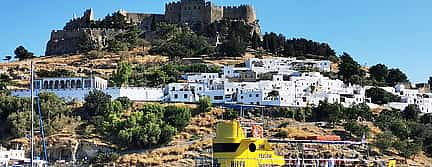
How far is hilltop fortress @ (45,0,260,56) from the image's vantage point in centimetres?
8019

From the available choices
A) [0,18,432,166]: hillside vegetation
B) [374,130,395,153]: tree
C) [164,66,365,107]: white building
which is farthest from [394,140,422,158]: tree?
[164,66,365,107]: white building

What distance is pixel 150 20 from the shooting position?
274 feet

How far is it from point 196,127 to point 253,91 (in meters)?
7.24

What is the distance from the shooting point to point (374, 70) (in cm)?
7131

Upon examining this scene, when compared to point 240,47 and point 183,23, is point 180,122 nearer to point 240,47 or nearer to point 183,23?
point 240,47

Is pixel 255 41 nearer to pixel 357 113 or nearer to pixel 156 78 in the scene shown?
pixel 156 78

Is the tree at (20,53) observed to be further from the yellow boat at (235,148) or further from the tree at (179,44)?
the yellow boat at (235,148)

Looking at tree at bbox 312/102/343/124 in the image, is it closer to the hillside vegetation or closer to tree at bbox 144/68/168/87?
the hillside vegetation

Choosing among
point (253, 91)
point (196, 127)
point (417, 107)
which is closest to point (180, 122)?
point (196, 127)

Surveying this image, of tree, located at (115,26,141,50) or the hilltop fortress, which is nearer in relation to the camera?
tree, located at (115,26,141,50)

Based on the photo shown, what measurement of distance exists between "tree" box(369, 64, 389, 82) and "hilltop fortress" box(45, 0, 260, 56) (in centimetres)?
1562

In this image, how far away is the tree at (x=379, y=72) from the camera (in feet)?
232

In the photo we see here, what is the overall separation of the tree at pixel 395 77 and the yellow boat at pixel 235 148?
168ft

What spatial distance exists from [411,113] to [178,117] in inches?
706
